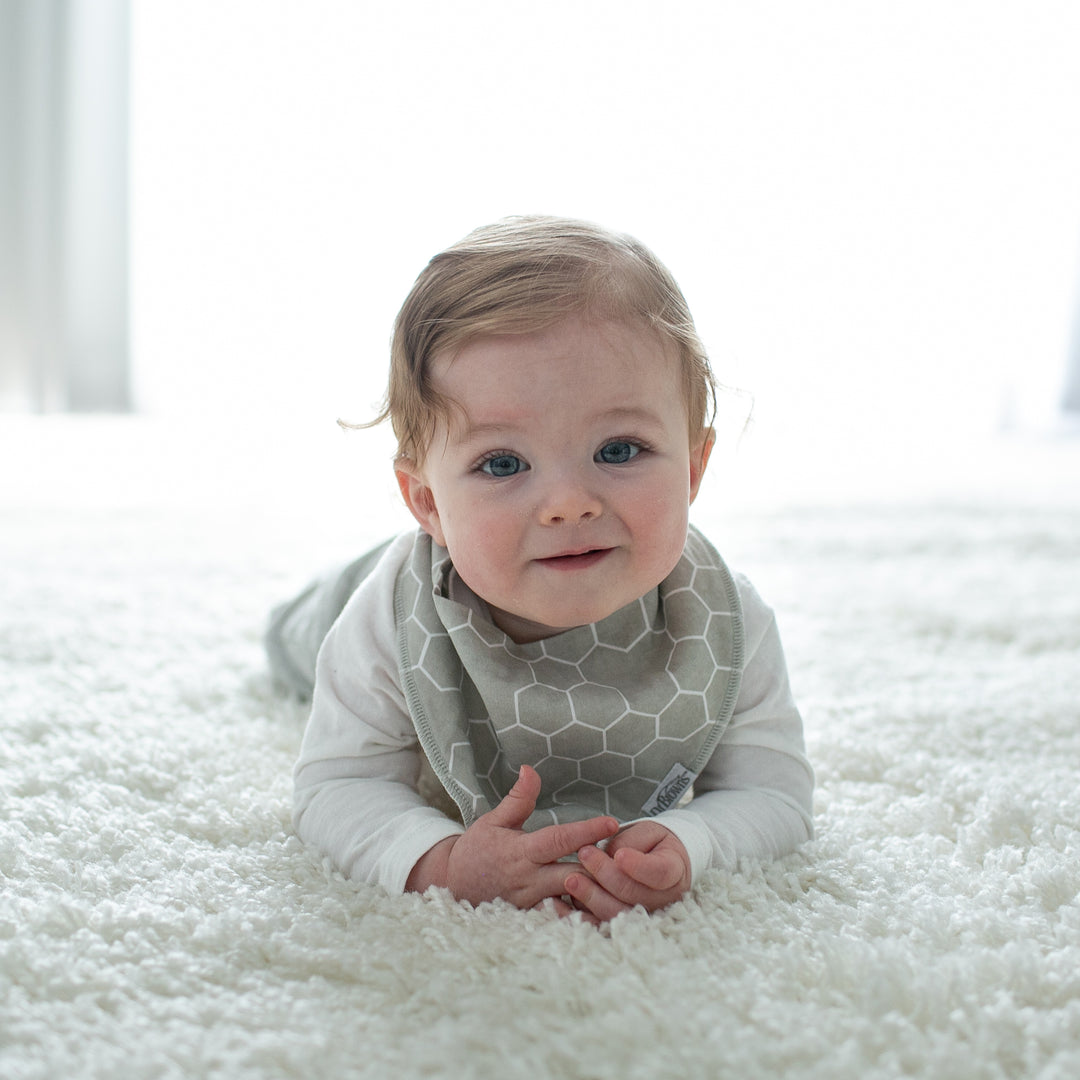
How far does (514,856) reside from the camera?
26.4 inches

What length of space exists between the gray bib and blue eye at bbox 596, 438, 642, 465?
137 mm

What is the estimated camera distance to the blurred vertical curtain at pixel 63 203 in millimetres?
3021

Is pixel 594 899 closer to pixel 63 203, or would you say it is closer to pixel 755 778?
pixel 755 778

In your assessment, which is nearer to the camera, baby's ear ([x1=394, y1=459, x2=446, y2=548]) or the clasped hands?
the clasped hands

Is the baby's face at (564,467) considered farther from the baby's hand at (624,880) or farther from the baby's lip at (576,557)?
the baby's hand at (624,880)

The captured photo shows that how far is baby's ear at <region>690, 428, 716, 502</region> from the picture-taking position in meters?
0.82

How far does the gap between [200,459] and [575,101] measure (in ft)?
4.57

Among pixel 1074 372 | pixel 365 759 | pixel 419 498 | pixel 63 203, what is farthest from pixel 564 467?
pixel 1074 372

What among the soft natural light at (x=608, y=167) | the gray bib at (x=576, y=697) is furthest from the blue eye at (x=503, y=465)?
the soft natural light at (x=608, y=167)

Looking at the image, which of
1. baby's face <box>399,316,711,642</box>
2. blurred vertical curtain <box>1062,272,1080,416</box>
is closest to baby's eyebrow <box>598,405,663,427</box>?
baby's face <box>399,316,711,642</box>

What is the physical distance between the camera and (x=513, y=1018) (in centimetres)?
54

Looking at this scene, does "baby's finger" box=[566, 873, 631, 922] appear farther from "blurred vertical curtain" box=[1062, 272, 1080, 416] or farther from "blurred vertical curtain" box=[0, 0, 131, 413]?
"blurred vertical curtain" box=[1062, 272, 1080, 416]

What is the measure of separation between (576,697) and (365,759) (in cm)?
16

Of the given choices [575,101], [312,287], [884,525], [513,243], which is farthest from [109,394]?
[513,243]
